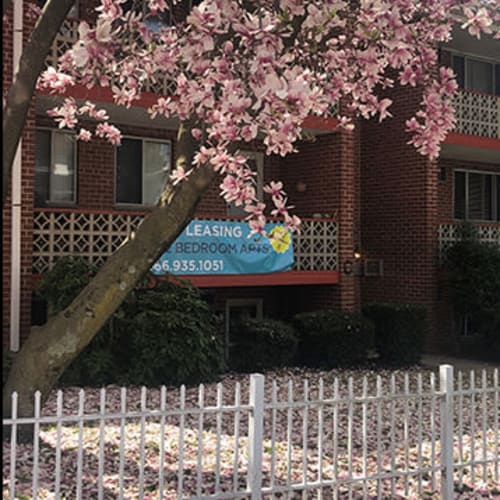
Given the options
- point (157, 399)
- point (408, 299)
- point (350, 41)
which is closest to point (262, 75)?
point (350, 41)

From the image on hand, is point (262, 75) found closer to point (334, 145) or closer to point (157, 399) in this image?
point (157, 399)

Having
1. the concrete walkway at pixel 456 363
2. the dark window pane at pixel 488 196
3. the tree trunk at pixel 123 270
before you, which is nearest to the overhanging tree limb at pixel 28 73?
the tree trunk at pixel 123 270

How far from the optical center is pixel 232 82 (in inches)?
222

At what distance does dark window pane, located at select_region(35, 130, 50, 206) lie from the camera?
577 inches

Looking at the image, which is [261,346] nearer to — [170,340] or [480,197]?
[170,340]

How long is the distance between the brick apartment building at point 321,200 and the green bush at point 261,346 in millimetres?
930

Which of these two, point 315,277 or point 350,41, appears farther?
point 315,277

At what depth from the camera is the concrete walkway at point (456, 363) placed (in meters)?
16.3

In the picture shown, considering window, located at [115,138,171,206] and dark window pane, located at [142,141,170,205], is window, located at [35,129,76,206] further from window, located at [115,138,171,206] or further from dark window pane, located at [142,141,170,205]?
dark window pane, located at [142,141,170,205]

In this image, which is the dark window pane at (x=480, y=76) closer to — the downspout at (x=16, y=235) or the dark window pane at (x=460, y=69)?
the dark window pane at (x=460, y=69)

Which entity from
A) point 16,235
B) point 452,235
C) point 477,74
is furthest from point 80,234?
point 477,74

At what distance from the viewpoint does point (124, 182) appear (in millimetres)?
15781

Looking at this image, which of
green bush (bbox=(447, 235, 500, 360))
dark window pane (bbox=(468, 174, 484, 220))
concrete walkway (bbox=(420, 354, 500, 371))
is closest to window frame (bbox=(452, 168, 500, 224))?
dark window pane (bbox=(468, 174, 484, 220))

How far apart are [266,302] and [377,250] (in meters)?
3.27
